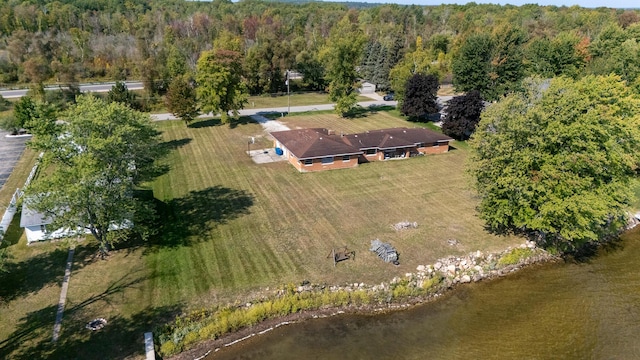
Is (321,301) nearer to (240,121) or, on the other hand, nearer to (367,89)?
(240,121)

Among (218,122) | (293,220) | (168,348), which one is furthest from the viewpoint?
(218,122)

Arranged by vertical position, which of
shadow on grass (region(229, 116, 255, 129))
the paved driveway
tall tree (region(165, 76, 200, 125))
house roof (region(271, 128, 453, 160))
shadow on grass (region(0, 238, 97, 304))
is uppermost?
tall tree (region(165, 76, 200, 125))

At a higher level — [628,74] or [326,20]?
[326,20]

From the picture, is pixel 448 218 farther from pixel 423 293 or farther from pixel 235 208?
pixel 235 208

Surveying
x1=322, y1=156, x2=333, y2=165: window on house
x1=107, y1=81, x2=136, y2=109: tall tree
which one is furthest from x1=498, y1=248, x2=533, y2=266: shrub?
x1=107, y1=81, x2=136, y2=109: tall tree

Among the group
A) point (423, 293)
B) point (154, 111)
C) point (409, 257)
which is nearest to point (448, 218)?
point (409, 257)

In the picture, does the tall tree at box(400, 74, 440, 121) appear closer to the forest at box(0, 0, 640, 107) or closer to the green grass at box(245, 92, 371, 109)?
the forest at box(0, 0, 640, 107)

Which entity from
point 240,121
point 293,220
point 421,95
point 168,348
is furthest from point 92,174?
point 421,95
